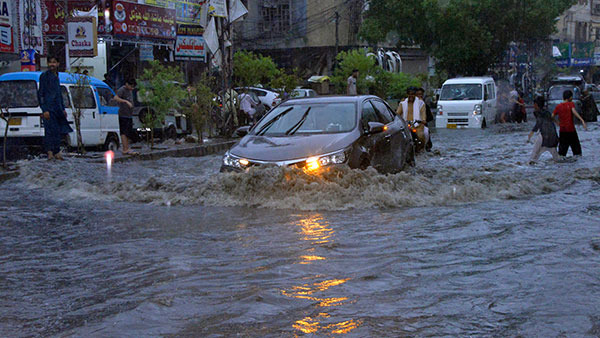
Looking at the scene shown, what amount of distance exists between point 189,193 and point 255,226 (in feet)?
7.85

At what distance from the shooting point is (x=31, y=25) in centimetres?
2136

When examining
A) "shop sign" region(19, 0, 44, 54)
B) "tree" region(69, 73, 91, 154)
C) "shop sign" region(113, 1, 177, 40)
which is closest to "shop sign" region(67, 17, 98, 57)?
"shop sign" region(19, 0, 44, 54)

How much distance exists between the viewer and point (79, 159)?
1448 cm

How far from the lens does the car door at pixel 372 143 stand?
10.3 meters

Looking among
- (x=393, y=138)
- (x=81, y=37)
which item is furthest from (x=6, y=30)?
(x=393, y=138)

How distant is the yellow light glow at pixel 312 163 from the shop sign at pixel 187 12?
2312 centimetres

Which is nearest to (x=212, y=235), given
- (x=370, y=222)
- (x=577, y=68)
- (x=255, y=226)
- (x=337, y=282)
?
(x=255, y=226)

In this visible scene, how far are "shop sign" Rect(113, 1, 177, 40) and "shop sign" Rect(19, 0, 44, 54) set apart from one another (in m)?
4.78

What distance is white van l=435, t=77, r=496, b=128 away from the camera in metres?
27.1

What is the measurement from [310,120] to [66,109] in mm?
7339

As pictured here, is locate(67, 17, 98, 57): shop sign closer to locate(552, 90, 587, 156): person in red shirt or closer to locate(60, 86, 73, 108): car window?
locate(60, 86, 73, 108): car window

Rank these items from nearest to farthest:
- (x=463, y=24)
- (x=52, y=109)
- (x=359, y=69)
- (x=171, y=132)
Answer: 1. (x=52, y=109)
2. (x=171, y=132)
3. (x=359, y=69)
4. (x=463, y=24)

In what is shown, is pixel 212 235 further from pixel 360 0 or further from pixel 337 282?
pixel 360 0

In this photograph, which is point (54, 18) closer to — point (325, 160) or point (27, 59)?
point (27, 59)
